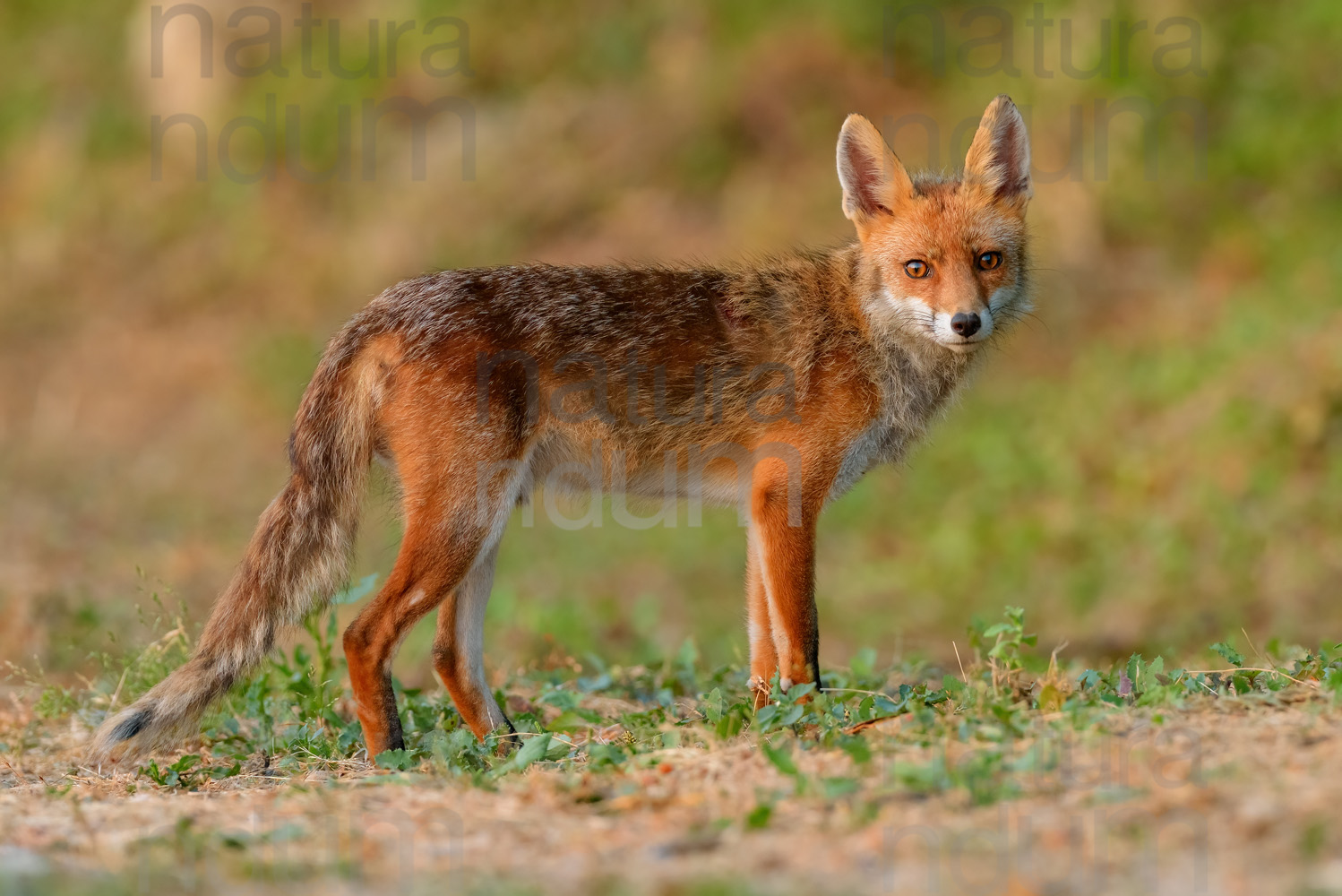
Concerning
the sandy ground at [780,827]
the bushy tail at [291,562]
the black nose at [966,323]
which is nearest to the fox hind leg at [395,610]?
the bushy tail at [291,562]

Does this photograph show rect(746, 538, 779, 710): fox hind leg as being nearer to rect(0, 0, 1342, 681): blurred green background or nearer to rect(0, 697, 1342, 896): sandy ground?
rect(0, 697, 1342, 896): sandy ground

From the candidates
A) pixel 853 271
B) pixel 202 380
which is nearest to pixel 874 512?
pixel 853 271

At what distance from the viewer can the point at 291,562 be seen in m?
5.25

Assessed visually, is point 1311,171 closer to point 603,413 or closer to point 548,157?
point 548,157

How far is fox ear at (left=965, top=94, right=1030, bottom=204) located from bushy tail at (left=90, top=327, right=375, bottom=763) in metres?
2.94

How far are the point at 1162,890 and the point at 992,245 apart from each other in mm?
3452

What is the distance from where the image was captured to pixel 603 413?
556 centimetres

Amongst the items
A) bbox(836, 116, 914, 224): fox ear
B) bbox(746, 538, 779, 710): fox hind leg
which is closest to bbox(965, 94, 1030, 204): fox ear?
bbox(836, 116, 914, 224): fox ear

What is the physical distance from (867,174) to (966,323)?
100cm

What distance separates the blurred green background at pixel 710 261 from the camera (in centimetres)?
964

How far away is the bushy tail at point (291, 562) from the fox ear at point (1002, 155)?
2.94 metres

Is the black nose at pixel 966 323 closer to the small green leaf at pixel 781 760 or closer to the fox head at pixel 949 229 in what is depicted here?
the fox head at pixel 949 229

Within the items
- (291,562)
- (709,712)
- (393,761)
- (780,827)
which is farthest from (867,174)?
(780,827)

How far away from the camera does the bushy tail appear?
503 cm
